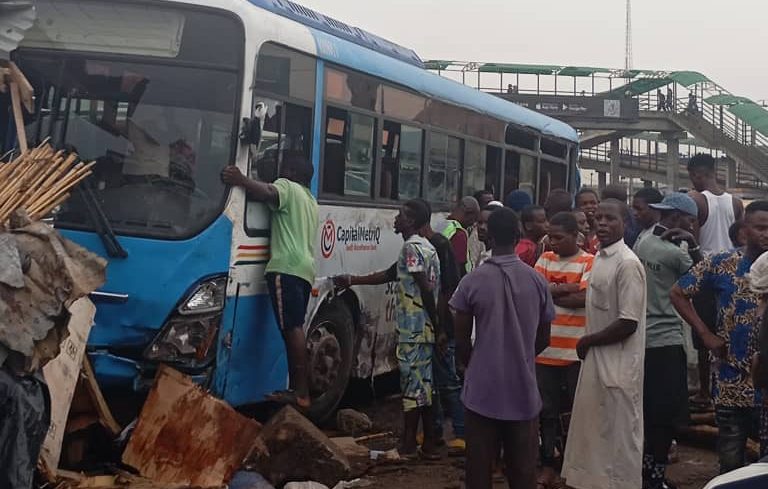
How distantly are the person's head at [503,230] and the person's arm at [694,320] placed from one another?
3.63ft

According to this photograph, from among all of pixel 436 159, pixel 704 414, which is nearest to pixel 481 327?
pixel 704 414

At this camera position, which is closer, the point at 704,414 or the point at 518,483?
the point at 518,483

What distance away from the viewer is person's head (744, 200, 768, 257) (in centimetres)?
525

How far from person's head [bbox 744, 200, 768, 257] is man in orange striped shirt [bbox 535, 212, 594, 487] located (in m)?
1.13

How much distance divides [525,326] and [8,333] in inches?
94.0

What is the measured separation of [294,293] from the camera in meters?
6.71

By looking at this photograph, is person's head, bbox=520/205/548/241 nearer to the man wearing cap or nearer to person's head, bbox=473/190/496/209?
the man wearing cap

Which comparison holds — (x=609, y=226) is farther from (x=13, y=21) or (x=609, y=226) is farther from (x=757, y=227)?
(x=13, y=21)

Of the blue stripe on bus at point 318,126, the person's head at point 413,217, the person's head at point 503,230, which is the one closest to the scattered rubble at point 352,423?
the person's head at point 413,217

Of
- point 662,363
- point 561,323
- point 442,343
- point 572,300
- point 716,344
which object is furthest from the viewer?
point 442,343

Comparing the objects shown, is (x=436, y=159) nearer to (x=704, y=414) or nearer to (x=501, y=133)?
(x=501, y=133)

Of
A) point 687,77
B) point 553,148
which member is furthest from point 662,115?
point 553,148

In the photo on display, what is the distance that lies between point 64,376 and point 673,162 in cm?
4476

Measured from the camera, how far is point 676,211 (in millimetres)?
6551
